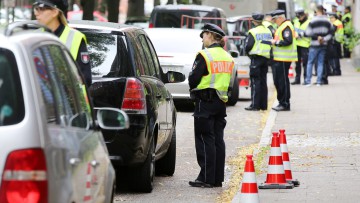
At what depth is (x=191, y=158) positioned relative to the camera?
14.0m

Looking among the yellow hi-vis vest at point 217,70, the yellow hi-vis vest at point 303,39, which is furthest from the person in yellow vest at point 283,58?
the yellow hi-vis vest at point 217,70

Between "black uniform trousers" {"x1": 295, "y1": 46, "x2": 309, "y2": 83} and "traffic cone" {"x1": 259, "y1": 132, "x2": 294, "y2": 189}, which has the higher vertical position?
"traffic cone" {"x1": 259, "y1": 132, "x2": 294, "y2": 189}

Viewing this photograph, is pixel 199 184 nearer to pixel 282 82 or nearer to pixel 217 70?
pixel 217 70

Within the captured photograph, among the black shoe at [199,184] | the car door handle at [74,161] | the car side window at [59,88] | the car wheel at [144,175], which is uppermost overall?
the car side window at [59,88]

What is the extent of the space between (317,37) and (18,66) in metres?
22.9

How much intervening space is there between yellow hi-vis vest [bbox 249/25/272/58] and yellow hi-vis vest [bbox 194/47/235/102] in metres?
9.50

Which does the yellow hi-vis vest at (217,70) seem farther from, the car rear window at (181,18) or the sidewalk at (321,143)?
the car rear window at (181,18)

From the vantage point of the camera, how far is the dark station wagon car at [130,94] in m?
10.1

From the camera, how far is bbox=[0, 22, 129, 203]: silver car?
4977 mm

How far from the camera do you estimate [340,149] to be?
14.5m

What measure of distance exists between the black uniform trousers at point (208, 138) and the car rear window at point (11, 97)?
6.13 meters

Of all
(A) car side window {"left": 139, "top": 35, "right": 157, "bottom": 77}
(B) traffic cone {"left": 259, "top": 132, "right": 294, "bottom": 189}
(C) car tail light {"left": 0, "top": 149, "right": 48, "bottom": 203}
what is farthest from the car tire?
(C) car tail light {"left": 0, "top": 149, "right": 48, "bottom": 203}

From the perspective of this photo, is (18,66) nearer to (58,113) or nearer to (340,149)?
(58,113)

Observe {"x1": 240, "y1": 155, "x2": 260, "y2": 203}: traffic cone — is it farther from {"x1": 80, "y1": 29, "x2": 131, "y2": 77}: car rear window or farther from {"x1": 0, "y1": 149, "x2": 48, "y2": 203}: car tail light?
{"x1": 0, "y1": 149, "x2": 48, "y2": 203}: car tail light
